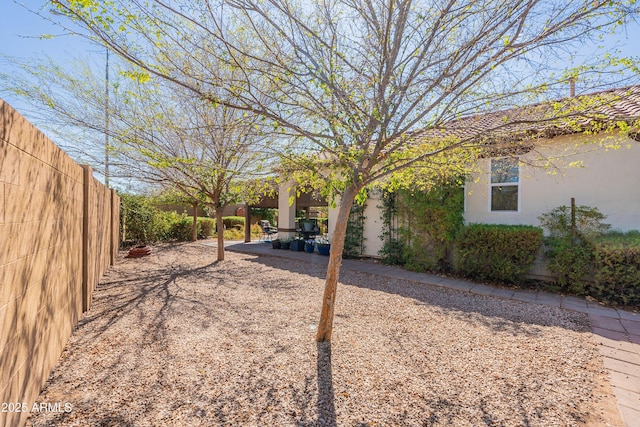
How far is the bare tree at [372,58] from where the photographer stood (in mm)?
2912

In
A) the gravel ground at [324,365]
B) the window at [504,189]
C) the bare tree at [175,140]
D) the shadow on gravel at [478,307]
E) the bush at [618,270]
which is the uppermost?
the bare tree at [175,140]

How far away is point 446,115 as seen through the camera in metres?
3.29

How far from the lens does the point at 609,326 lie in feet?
14.1

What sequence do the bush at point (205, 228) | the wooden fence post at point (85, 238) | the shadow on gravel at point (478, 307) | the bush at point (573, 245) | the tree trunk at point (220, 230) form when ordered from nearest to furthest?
the wooden fence post at point (85, 238) < the shadow on gravel at point (478, 307) < the bush at point (573, 245) < the tree trunk at point (220, 230) < the bush at point (205, 228)

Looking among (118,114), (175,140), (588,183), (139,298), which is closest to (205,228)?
(175,140)

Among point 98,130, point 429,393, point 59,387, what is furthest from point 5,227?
point 98,130

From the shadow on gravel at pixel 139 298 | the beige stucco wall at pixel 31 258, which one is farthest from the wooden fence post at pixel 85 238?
the beige stucco wall at pixel 31 258

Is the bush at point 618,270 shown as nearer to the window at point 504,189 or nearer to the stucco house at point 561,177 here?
the stucco house at point 561,177

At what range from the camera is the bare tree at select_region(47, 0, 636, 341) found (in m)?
2.91

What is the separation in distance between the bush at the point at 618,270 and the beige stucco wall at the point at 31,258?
25.6ft

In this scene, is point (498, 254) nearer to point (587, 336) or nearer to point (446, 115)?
point (587, 336)

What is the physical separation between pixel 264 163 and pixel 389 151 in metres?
4.06

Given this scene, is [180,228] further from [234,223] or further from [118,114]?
[118,114]

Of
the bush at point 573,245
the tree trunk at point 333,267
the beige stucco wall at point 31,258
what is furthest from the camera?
the bush at point 573,245
